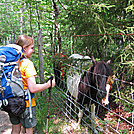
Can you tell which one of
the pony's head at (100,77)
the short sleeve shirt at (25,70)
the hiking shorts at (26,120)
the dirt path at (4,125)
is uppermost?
the short sleeve shirt at (25,70)

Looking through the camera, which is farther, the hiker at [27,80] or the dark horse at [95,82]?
the dark horse at [95,82]

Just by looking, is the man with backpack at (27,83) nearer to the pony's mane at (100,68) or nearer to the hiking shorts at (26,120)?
the hiking shorts at (26,120)

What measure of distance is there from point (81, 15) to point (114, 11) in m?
1.09

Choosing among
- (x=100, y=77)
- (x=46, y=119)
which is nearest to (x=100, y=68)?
(x=100, y=77)

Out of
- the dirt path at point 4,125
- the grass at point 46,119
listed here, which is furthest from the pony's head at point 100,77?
the dirt path at point 4,125

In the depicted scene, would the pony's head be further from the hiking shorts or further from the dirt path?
the dirt path

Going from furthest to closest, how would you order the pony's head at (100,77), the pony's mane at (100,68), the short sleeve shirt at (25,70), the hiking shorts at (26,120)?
the pony's mane at (100,68)
the pony's head at (100,77)
the hiking shorts at (26,120)
the short sleeve shirt at (25,70)

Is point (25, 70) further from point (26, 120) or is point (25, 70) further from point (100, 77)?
point (100, 77)

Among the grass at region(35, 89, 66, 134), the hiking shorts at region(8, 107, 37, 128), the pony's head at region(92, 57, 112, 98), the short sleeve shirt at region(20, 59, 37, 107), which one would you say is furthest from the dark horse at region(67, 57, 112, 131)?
the short sleeve shirt at region(20, 59, 37, 107)

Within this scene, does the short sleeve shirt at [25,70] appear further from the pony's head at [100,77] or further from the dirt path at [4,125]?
the dirt path at [4,125]

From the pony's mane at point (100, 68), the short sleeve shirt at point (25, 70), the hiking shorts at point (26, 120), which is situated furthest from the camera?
the pony's mane at point (100, 68)

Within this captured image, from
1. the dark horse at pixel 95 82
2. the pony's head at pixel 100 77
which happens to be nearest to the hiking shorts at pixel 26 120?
the dark horse at pixel 95 82

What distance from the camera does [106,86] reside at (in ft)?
8.94

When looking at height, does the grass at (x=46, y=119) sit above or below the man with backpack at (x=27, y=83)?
below
